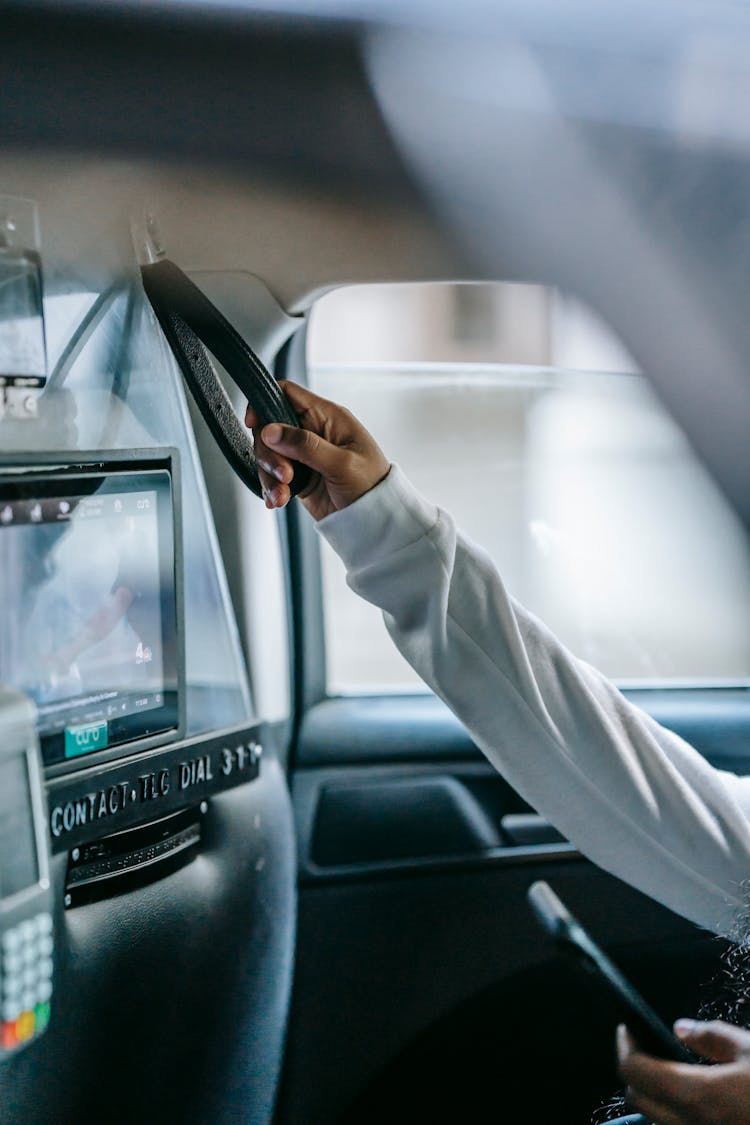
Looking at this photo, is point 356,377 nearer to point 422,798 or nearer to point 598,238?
point 598,238

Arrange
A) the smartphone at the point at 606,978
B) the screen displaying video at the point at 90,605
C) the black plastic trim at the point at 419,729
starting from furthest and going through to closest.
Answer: the black plastic trim at the point at 419,729 → the smartphone at the point at 606,978 → the screen displaying video at the point at 90,605

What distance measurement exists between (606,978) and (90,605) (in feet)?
2.54

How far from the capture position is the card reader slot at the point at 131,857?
0.87 m

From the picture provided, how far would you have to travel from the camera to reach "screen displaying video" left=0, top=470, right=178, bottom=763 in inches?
27.5

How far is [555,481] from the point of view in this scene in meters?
1.42

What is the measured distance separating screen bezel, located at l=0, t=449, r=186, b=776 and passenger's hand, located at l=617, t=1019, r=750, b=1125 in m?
0.50

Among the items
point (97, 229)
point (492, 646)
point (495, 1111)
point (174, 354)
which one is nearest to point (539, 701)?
point (492, 646)

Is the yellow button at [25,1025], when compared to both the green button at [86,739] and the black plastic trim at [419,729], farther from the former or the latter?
the black plastic trim at [419,729]

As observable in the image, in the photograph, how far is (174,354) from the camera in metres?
0.93

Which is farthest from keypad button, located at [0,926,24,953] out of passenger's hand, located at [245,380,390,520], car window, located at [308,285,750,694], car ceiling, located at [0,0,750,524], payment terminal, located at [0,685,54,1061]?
car window, located at [308,285,750,694]

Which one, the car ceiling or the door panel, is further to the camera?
the door panel

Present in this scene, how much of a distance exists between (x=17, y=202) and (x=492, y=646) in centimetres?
55

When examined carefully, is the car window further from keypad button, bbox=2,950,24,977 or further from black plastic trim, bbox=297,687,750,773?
keypad button, bbox=2,950,24,977

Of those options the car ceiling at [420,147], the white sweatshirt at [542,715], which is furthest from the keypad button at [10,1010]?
the car ceiling at [420,147]
